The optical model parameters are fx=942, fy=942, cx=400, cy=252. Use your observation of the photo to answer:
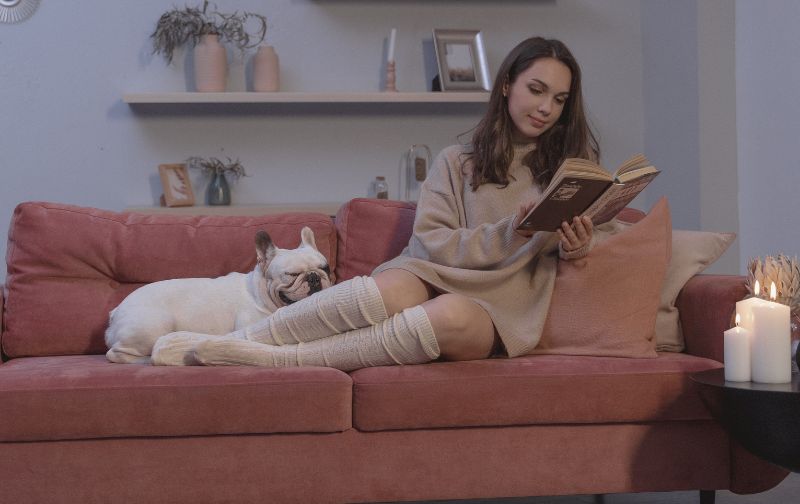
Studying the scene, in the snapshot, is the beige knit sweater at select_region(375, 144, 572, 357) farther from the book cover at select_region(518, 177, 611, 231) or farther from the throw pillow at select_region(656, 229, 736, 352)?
the throw pillow at select_region(656, 229, 736, 352)

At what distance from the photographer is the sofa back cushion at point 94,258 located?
2467 mm

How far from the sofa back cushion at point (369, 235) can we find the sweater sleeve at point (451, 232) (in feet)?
0.49

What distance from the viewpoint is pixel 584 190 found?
78.4 inches

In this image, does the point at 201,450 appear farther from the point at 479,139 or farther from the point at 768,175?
the point at 768,175

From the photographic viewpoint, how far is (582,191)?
199cm

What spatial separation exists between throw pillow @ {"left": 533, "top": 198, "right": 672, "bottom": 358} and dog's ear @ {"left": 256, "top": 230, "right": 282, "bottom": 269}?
A: 0.71 metres

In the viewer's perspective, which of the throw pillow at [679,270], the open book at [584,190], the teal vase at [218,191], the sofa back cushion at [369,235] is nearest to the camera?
the open book at [584,190]

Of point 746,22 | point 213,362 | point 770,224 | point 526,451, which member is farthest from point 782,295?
point 746,22

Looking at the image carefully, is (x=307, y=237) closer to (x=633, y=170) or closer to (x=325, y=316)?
(x=325, y=316)

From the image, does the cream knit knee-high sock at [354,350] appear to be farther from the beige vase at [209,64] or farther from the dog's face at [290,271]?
the beige vase at [209,64]

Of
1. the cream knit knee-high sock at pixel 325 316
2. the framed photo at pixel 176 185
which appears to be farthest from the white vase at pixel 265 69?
the cream knit knee-high sock at pixel 325 316

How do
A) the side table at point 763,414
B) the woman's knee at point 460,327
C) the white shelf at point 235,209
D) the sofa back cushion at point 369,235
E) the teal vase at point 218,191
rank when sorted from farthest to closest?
the teal vase at point 218,191 → the white shelf at point 235,209 → the sofa back cushion at point 369,235 → the woman's knee at point 460,327 → the side table at point 763,414

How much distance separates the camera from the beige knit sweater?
2.25 m

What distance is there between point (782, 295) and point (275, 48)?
2614 millimetres
